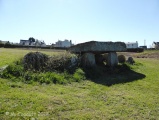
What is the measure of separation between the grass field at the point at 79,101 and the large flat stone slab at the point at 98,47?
2525 mm

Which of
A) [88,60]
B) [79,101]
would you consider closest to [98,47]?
[88,60]

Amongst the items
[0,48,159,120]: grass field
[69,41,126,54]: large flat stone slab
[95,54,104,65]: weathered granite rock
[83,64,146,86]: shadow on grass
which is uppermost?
[69,41,126,54]: large flat stone slab

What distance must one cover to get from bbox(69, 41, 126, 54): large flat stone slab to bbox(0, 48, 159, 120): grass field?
8.29 feet

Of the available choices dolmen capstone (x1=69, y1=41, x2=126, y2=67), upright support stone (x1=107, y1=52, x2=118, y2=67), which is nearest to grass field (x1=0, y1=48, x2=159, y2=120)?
dolmen capstone (x1=69, y1=41, x2=126, y2=67)

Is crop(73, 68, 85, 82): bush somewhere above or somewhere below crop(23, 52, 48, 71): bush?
below

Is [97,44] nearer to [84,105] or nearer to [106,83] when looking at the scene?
[106,83]

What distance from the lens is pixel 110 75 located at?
8.52m

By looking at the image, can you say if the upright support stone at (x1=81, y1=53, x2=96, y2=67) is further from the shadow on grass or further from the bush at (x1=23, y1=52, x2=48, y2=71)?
the bush at (x1=23, y1=52, x2=48, y2=71)

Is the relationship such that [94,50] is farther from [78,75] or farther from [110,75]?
[78,75]

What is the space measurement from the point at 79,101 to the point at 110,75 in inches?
152

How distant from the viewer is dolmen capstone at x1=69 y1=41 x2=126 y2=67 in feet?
29.9

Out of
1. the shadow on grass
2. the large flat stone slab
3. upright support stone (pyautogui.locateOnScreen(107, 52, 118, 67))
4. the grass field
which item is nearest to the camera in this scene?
the grass field

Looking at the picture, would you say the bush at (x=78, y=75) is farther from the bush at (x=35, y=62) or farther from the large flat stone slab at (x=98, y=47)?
the large flat stone slab at (x=98, y=47)

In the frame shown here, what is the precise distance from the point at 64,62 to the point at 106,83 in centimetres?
228
